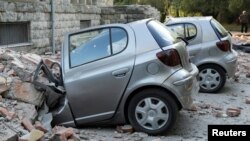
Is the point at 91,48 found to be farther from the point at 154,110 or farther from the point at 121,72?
the point at 154,110

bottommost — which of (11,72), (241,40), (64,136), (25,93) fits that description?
(241,40)

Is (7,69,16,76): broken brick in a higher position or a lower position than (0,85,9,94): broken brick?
higher

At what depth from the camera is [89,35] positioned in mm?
6254

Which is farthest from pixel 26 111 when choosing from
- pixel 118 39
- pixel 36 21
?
pixel 36 21

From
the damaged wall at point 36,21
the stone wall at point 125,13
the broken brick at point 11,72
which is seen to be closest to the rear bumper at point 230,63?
the broken brick at point 11,72

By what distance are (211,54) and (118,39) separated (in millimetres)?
3573

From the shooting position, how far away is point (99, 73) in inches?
233

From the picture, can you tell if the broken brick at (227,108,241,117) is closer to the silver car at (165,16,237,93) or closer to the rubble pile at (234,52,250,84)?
the silver car at (165,16,237,93)

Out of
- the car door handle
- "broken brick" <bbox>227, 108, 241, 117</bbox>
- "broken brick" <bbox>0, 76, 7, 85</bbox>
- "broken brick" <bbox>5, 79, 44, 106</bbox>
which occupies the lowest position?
"broken brick" <bbox>227, 108, 241, 117</bbox>

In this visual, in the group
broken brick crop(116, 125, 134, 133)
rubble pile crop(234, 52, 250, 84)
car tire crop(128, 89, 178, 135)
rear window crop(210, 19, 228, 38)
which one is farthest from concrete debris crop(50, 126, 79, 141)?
rubble pile crop(234, 52, 250, 84)

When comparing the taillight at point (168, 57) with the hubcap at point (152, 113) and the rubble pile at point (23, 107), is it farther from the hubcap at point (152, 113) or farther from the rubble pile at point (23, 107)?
the rubble pile at point (23, 107)

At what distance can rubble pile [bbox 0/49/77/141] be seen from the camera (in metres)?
4.98

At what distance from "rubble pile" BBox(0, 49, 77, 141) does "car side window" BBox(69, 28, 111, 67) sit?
24.3 inches

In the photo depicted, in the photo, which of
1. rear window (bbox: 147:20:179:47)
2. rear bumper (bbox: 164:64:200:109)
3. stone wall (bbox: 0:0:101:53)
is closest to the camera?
rear bumper (bbox: 164:64:200:109)
